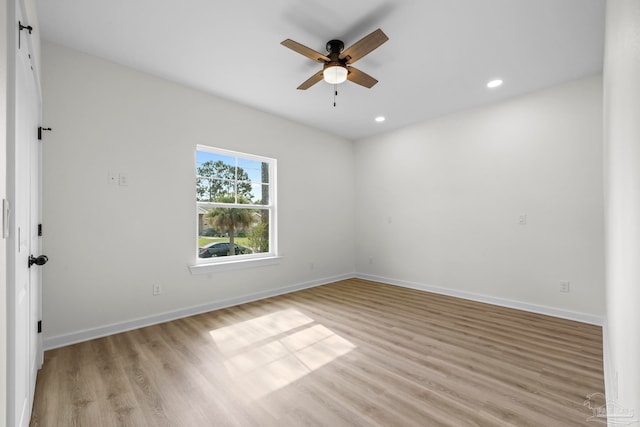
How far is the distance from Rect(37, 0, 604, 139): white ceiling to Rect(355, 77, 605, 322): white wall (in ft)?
1.54

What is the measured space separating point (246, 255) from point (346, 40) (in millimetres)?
2992

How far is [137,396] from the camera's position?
1850mm

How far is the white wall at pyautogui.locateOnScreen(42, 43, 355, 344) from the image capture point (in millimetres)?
2570

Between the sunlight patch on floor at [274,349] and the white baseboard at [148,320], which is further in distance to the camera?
the white baseboard at [148,320]

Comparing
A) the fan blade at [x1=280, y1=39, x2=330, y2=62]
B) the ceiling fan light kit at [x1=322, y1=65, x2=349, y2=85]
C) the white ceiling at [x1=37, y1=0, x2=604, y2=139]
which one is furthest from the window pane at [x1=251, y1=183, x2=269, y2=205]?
the fan blade at [x1=280, y1=39, x2=330, y2=62]

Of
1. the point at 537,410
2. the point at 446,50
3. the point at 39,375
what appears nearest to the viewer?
the point at 537,410

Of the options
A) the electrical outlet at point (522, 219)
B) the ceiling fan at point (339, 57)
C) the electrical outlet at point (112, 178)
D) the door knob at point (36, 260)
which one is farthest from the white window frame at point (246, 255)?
the electrical outlet at point (522, 219)

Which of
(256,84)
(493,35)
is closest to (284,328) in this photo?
(256,84)

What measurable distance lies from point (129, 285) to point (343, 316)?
237 centimetres

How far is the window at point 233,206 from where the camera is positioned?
3654 mm

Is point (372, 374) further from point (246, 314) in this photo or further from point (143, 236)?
point (143, 236)

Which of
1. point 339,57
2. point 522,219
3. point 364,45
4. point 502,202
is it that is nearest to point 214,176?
point 339,57

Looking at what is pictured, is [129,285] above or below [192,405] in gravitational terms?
above

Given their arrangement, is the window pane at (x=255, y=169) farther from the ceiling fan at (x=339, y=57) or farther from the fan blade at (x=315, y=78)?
the ceiling fan at (x=339, y=57)
